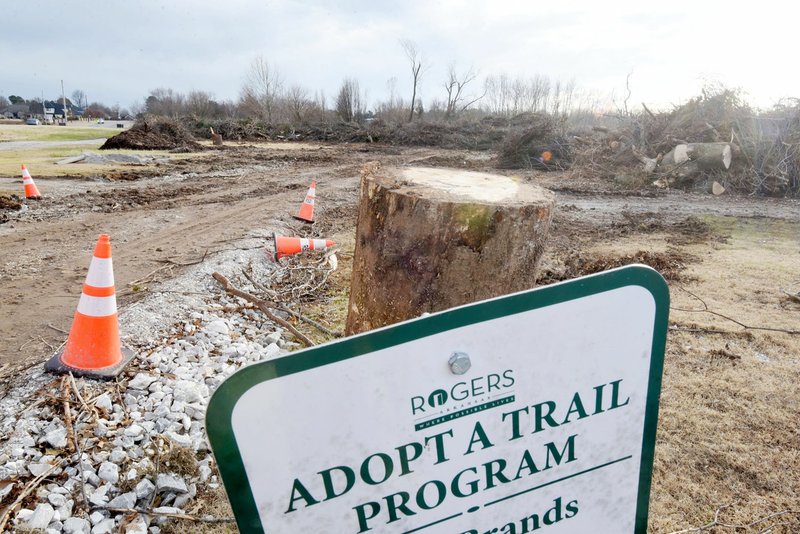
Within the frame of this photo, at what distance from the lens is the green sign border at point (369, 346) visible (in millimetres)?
728

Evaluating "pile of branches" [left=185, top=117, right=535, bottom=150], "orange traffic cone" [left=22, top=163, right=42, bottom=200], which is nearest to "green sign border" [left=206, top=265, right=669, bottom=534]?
"orange traffic cone" [left=22, top=163, right=42, bottom=200]

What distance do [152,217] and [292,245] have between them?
314 centimetres

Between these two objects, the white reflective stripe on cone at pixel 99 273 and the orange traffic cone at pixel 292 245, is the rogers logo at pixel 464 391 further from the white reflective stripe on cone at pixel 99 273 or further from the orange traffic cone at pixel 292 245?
the orange traffic cone at pixel 292 245

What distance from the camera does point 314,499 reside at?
832 millimetres

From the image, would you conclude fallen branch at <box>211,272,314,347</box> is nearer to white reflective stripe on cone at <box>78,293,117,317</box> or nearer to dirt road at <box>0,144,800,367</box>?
white reflective stripe on cone at <box>78,293,117,317</box>

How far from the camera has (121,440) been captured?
244cm

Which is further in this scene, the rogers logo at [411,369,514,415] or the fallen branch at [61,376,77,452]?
the fallen branch at [61,376,77,452]

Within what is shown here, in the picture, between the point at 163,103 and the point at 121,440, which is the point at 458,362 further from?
the point at 163,103

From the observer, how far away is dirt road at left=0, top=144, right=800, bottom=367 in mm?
4215

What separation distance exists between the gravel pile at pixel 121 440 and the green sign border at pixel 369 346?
161cm

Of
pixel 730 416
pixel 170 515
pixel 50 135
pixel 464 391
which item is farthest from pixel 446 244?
pixel 50 135

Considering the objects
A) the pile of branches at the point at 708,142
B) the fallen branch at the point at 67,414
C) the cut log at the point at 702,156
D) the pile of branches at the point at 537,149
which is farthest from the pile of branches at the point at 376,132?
the fallen branch at the point at 67,414

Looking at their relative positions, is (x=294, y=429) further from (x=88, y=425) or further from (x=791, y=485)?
(x=791, y=485)

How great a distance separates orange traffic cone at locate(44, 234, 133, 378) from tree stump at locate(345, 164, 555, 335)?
6.81 ft
